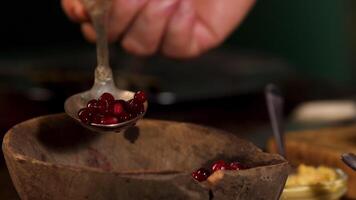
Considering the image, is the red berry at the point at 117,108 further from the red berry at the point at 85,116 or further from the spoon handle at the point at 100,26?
the spoon handle at the point at 100,26

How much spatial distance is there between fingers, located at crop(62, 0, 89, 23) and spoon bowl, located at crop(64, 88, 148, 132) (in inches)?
14.9

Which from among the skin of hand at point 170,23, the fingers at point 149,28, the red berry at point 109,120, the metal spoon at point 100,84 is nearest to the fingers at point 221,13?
the skin of hand at point 170,23

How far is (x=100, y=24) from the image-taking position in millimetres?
1600

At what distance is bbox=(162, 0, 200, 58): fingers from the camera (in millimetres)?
1974

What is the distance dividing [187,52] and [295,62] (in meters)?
2.71

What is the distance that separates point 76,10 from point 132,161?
57cm

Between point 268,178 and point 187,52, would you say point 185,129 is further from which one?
point 187,52

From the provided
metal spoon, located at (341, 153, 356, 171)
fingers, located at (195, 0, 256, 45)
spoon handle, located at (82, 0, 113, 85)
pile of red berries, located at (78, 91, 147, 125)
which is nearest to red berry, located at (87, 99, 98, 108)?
pile of red berries, located at (78, 91, 147, 125)

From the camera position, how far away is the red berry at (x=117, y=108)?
1.36 meters

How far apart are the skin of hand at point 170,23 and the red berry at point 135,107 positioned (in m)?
0.53

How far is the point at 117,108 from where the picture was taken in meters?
1.37

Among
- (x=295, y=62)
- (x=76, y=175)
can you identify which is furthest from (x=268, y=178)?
(x=295, y=62)

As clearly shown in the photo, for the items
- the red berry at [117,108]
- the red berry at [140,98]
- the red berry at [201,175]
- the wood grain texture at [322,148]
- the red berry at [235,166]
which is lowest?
the red berry at [201,175]

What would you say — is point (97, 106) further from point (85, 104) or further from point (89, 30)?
point (89, 30)
